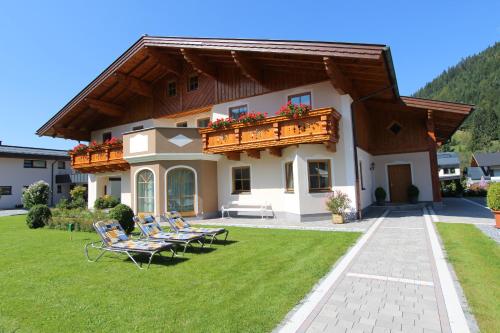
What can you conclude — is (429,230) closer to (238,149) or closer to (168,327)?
(238,149)

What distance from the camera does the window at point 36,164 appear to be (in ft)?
107

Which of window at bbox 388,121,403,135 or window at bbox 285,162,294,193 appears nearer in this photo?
window at bbox 285,162,294,193

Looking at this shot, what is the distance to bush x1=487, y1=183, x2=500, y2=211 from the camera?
9.21 metres

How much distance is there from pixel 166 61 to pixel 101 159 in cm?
689

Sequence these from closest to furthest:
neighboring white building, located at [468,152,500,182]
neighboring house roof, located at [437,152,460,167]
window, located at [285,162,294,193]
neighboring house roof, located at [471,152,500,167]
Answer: window, located at [285,162,294,193] → neighboring house roof, located at [437,152,460,167] → neighboring house roof, located at [471,152,500,167] → neighboring white building, located at [468,152,500,182]

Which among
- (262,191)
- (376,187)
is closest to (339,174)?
(262,191)

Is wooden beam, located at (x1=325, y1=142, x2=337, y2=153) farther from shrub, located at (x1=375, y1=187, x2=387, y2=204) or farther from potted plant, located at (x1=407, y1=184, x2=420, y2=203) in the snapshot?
potted plant, located at (x1=407, y1=184, x2=420, y2=203)

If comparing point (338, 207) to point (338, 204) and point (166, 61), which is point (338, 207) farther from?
point (166, 61)

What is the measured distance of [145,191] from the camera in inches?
589

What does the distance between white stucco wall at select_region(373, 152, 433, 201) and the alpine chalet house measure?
53 mm

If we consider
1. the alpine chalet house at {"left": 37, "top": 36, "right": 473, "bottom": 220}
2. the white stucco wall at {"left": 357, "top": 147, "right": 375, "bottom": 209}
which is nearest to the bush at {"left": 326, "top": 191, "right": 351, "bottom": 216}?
the alpine chalet house at {"left": 37, "top": 36, "right": 473, "bottom": 220}

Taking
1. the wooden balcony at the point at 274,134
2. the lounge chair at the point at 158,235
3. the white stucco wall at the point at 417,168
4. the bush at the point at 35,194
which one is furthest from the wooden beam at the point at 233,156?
the bush at the point at 35,194

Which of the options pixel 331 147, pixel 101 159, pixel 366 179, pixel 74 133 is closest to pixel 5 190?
Answer: pixel 74 133

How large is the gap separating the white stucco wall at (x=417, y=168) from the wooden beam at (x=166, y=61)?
12.2m
